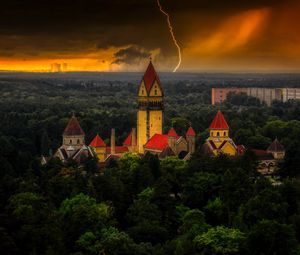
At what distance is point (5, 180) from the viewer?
4878 cm

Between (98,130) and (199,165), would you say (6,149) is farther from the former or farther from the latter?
(98,130)

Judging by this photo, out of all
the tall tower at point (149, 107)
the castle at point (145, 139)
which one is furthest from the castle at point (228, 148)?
the tall tower at point (149, 107)

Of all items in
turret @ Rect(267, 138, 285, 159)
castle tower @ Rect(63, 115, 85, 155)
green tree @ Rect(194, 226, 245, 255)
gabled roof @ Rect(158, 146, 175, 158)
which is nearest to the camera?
green tree @ Rect(194, 226, 245, 255)

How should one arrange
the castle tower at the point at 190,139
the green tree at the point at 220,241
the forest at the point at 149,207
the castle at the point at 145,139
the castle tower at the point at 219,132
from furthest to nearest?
the castle tower at the point at 219,132 < the castle tower at the point at 190,139 < the castle at the point at 145,139 < the forest at the point at 149,207 < the green tree at the point at 220,241

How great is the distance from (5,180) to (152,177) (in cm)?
1101

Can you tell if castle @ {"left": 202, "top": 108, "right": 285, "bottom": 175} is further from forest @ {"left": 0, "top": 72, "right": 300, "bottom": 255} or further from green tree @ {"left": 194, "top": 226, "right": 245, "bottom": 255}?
green tree @ {"left": 194, "top": 226, "right": 245, "bottom": 255}

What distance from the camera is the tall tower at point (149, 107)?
243 ft

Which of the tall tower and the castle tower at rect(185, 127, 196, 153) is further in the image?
the tall tower

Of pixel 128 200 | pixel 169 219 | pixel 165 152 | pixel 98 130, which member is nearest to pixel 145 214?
pixel 169 219

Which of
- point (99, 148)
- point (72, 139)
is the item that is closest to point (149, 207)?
point (72, 139)

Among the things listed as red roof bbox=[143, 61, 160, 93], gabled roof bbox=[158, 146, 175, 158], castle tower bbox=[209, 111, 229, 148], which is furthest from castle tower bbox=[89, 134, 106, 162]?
castle tower bbox=[209, 111, 229, 148]

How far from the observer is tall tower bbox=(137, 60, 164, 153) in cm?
7406

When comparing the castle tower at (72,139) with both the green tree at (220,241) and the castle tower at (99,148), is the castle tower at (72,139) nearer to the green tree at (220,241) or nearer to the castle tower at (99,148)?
the castle tower at (99,148)

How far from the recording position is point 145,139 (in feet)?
247
